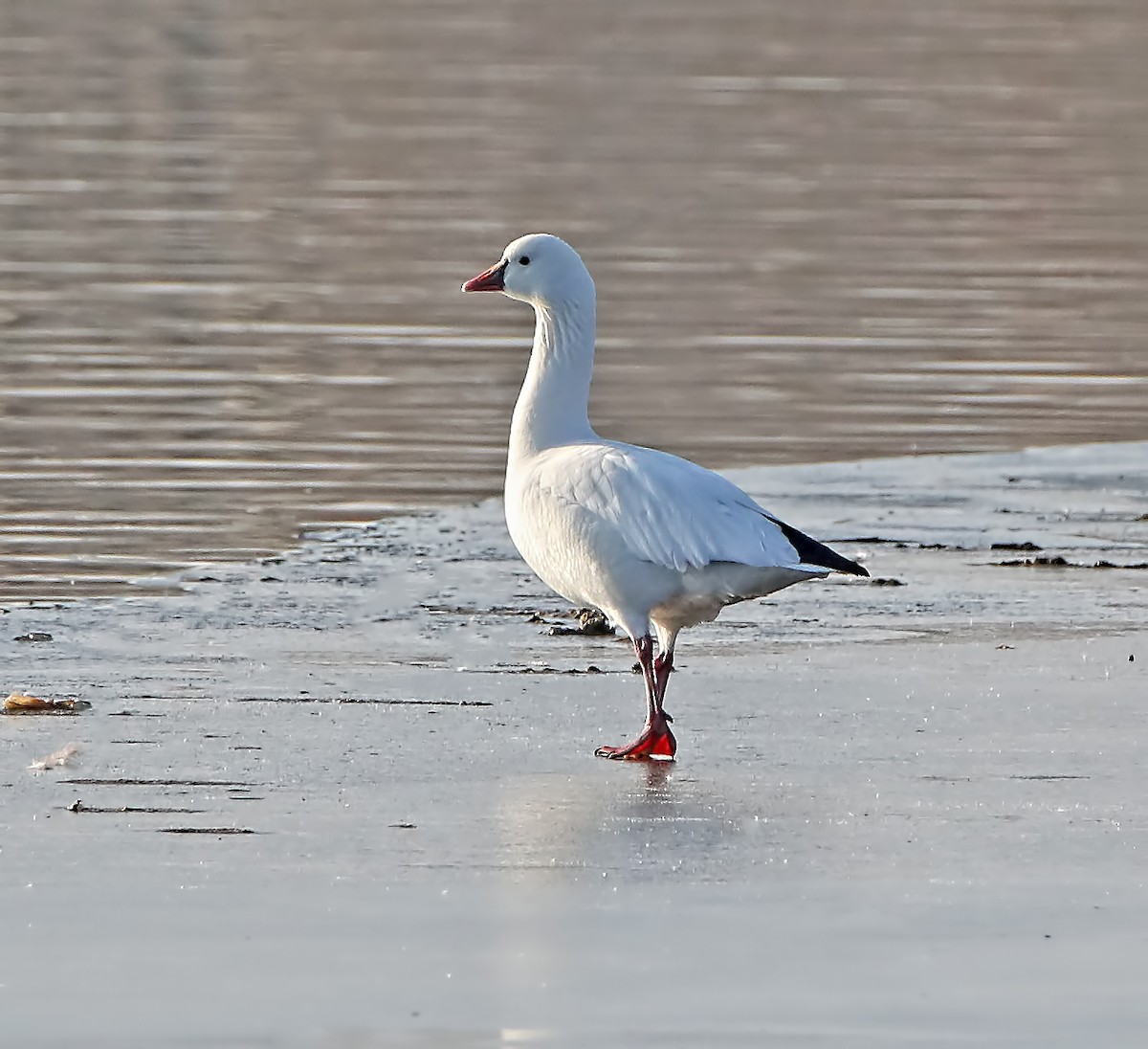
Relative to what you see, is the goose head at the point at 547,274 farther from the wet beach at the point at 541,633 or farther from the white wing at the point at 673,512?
the wet beach at the point at 541,633

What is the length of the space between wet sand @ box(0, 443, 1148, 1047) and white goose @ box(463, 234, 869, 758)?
334 millimetres

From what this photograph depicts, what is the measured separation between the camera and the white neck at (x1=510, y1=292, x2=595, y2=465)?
348 inches

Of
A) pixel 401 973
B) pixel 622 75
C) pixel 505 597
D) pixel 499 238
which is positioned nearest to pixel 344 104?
pixel 622 75

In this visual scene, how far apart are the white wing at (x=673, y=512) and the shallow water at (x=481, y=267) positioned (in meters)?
3.05

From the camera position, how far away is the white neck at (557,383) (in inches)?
348

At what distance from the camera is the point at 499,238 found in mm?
22219

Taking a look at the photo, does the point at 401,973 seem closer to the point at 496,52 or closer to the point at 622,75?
the point at 622,75

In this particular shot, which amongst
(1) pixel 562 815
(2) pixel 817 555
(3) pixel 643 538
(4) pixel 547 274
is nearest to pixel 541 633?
Answer: (4) pixel 547 274

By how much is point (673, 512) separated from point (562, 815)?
1.24 meters

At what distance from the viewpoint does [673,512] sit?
8039 millimetres

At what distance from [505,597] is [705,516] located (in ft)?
8.29

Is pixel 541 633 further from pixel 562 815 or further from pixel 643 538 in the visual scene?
pixel 562 815

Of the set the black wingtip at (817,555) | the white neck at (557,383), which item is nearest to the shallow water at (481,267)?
the white neck at (557,383)

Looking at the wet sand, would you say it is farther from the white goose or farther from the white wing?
the white wing
